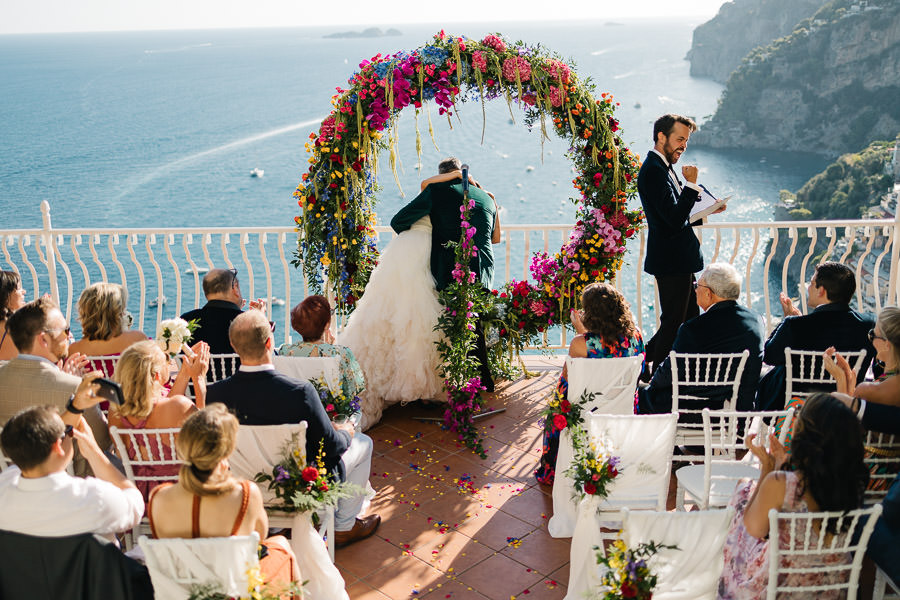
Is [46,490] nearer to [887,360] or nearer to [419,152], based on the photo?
[887,360]

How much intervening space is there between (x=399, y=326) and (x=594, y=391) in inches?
60.3

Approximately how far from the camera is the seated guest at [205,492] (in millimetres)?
2279

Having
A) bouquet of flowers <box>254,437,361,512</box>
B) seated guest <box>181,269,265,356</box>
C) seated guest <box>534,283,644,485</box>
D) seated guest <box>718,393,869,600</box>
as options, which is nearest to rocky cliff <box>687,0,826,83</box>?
seated guest <box>534,283,644,485</box>

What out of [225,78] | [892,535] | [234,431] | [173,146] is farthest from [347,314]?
[225,78]

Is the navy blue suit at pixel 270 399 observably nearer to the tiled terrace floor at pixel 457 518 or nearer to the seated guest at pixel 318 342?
the seated guest at pixel 318 342

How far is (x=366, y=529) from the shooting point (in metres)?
3.61

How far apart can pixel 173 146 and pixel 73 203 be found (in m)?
14.1

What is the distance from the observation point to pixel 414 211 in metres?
4.75

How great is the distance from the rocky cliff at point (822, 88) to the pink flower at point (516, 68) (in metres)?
53.2

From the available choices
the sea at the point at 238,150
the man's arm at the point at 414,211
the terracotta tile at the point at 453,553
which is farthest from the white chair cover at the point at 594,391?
the sea at the point at 238,150

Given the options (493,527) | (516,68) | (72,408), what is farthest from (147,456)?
(516,68)

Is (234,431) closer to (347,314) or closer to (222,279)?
(222,279)

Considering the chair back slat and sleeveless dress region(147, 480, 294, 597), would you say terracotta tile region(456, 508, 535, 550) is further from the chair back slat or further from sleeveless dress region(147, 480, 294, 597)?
the chair back slat

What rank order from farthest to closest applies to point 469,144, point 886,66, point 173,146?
point 173,146, point 469,144, point 886,66
